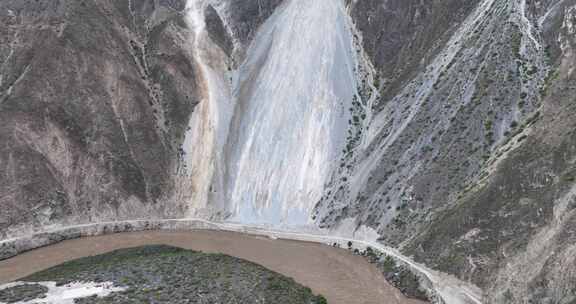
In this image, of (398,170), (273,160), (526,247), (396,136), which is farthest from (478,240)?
(273,160)

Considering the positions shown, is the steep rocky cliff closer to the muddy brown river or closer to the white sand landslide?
the muddy brown river

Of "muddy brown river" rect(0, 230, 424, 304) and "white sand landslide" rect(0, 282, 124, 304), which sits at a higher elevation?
"white sand landslide" rect(0, 282, 124, 304)

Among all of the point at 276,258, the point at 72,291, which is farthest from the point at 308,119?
the point at 72,291

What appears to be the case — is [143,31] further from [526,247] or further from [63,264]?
[526,247]

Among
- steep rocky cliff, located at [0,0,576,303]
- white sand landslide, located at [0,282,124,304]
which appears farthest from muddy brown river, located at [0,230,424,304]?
white sand landslide, located at [0,282,124,304]

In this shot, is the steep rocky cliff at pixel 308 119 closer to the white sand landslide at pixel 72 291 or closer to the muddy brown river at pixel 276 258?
the muddy brown river at pixel 276 258

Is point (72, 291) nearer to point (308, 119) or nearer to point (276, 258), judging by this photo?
point (276, 258)
